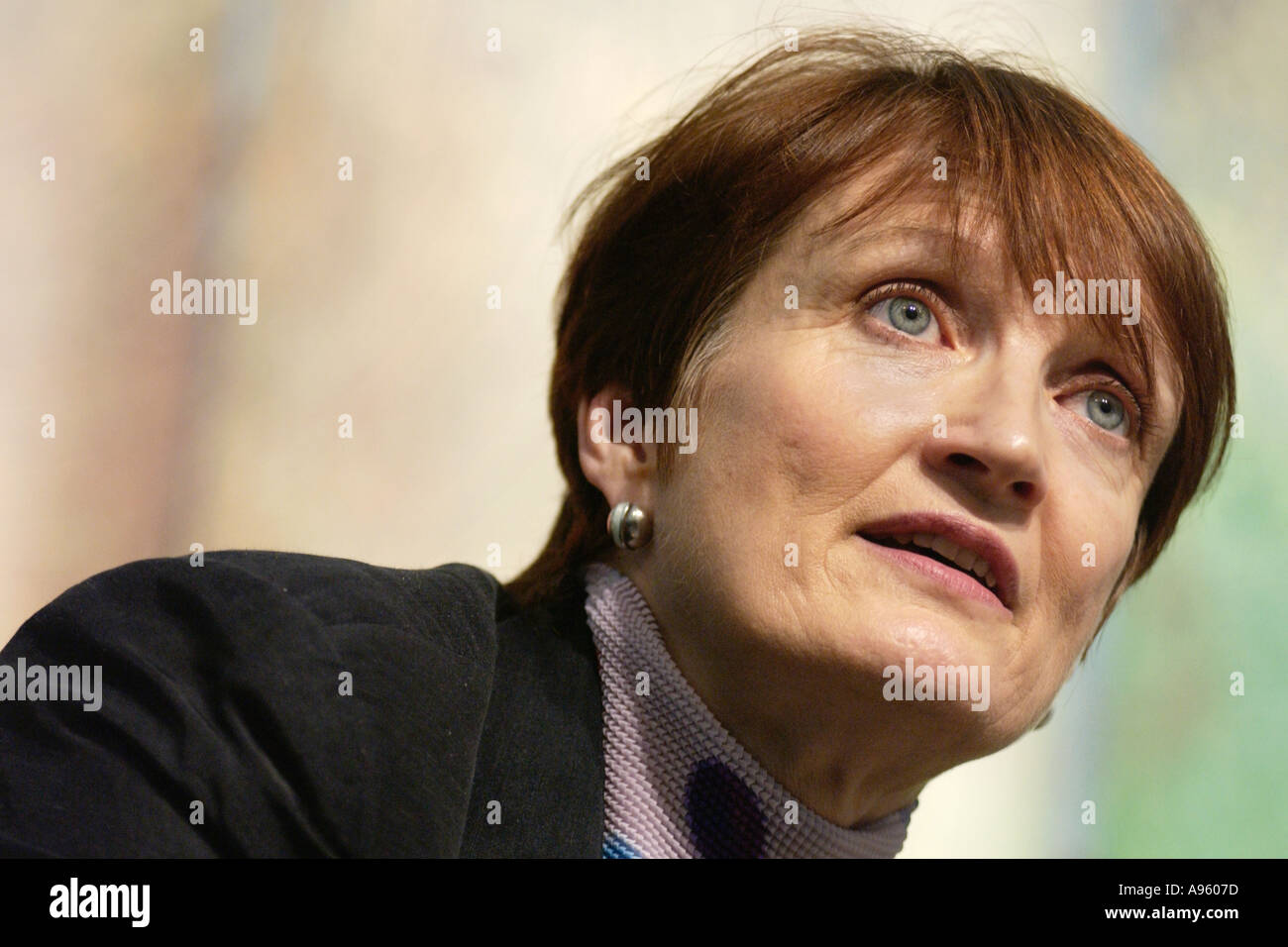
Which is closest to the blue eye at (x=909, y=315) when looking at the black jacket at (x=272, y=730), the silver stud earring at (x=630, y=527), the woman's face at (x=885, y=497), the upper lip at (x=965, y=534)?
the woman's face at (x=885, y=497)

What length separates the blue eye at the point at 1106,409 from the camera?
50.1 inches

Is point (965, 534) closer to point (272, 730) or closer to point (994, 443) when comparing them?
point (994, 443)

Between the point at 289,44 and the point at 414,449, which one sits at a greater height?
the point at 289,44

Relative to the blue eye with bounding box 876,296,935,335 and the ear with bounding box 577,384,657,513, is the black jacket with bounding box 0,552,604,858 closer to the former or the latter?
the ear with bounding box 577,384,657,513

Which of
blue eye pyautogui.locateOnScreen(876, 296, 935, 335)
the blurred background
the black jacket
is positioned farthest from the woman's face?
the blurred background

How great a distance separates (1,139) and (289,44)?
46cm

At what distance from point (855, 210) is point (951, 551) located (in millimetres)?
326

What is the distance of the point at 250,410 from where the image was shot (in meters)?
2.07

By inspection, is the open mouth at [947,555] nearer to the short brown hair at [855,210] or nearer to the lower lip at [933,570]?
the lower lip at [933,570]

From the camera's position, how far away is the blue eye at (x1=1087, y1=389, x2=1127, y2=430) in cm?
127

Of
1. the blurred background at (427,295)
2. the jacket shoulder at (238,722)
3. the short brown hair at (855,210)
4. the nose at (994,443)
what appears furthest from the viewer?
the blurred background at (427,295)

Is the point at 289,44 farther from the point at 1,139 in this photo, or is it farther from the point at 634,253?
the point at 634,253
